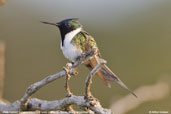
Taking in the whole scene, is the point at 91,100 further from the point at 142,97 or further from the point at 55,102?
the point at 142,97

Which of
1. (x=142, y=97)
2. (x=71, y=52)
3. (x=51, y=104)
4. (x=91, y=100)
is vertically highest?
(x=71, y=52)

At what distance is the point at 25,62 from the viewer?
10.6m

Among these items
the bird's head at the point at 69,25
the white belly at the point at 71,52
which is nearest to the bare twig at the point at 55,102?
the white belly at the point at 71,52

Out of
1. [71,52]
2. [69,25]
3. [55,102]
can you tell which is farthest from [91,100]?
[69,25]

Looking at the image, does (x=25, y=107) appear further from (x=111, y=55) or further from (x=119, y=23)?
(x=119, y=23)

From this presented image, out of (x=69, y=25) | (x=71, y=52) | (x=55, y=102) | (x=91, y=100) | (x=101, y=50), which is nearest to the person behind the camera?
(x=91, y=100)

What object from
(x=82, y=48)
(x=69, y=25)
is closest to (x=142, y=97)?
(x=82, y=48)

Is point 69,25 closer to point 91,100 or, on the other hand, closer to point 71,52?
point 71,52

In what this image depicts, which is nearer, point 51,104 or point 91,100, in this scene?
point 91,100

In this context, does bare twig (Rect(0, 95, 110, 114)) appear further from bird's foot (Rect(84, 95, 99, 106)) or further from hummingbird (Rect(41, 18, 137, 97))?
hummingbird (Rect(41, 18, 137, 97))

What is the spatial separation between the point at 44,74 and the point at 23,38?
2235 mm

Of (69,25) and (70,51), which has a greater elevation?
(69,25)

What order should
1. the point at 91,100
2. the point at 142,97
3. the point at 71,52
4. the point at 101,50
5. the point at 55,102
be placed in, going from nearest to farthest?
the point at 91,100 < the point at 55,102 < the point at 142,97 < the point at 71,52 < the point at 101,50

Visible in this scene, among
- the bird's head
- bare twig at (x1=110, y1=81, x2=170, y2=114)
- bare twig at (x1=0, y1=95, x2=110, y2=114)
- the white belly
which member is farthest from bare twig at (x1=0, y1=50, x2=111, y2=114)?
the bird's head
